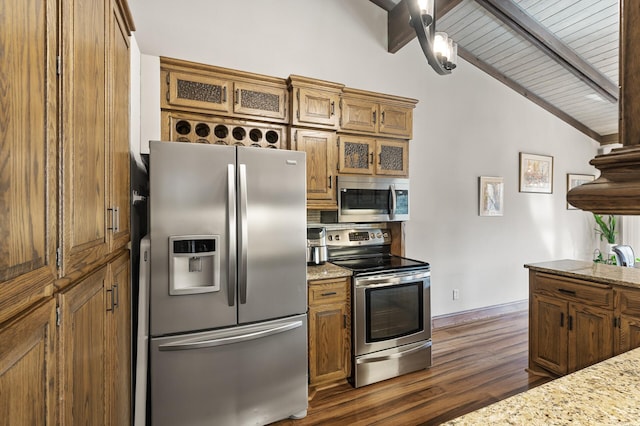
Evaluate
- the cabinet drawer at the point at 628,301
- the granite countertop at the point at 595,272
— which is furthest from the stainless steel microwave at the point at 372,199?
the cabinet drawer at the point at 628,301

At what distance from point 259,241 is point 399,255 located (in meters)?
1.80

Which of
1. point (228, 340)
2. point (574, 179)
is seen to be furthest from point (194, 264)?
point (574, 179)

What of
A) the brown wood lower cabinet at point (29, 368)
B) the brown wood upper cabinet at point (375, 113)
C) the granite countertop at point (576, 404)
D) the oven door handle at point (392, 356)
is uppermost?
the brown wood upper cabinet at point (375, 113)

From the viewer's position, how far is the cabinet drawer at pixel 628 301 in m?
2.16

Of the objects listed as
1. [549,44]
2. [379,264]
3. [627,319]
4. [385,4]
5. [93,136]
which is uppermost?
[385,4]

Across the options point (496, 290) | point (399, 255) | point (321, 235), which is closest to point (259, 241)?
point (321, 235)

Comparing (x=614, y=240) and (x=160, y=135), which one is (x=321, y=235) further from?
(x=614, y=240)

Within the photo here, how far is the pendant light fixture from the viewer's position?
169 cm

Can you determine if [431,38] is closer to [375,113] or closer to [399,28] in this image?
[375,113]

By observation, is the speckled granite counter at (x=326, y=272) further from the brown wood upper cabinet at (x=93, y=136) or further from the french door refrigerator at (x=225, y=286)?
the brown wood upper cabinet at (x=93, y=136)

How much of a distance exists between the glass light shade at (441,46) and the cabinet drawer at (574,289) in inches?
75.9

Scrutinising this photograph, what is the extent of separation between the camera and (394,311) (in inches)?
112

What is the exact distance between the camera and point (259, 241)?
218 cm

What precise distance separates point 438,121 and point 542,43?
138cm
